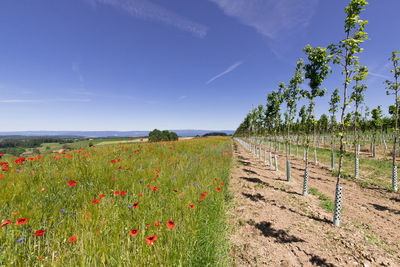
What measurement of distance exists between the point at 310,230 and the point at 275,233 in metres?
1.14

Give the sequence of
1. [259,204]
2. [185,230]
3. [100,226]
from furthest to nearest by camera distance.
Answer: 1. [259,204]
2. [185,230]
3. [100,226]

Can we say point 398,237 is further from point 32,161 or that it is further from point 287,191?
point 32,161

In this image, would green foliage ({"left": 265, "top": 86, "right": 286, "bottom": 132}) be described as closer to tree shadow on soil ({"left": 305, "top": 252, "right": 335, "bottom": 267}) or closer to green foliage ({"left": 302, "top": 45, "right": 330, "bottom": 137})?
green foliage ({"left": 302, "top": 45, "right": 330, "bottom": 137})

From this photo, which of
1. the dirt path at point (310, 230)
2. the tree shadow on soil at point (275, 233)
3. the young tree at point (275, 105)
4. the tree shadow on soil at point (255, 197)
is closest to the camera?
the dirt path at point (310, 230)

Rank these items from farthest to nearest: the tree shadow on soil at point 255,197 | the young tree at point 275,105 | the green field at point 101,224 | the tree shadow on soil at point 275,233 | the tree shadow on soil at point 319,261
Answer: the young tree at point 275,105, the tree shadow on soil at point 255,197, the tree shadow on soil at point 275,233, the tree shadow on soil at point 319,261, the green field at point 101,224

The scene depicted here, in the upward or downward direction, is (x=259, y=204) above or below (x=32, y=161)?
below

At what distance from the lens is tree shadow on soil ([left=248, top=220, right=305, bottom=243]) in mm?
3604

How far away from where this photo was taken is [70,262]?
1.47 m

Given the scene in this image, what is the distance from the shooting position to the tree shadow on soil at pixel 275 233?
142 inches

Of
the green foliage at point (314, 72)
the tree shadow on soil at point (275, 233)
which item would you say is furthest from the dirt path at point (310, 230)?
the green foliage at point (314, 72)

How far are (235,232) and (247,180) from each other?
480 centimetres

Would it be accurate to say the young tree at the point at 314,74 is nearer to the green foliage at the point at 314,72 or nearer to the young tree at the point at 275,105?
the green foliage at the point at 314,72

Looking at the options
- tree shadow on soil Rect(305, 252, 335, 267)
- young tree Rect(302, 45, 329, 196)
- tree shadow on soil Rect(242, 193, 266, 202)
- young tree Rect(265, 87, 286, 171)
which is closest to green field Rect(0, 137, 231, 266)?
tree shadow on soil Rect(305, 252, 335, 267)

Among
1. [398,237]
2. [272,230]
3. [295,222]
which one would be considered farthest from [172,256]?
[398,237]
